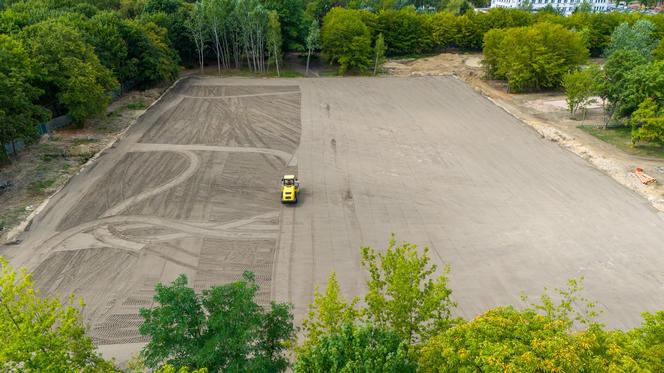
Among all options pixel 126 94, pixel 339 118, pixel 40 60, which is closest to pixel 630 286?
pixel 339 118

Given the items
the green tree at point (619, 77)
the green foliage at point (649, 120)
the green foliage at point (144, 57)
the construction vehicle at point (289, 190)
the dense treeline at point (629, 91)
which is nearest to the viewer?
the construction vehicle at point (289, 190)

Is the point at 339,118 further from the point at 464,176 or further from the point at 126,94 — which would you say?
the point at 126,94

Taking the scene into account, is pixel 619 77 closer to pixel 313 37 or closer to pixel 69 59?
pixel 313 37

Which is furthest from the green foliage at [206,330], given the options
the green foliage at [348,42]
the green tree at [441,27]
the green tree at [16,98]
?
the green tree at [441,27]

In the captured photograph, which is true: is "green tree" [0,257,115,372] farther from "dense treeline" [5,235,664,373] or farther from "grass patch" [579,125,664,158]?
"grass patch" [579,125,664,158]

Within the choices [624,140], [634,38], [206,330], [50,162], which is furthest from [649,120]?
[50,162]

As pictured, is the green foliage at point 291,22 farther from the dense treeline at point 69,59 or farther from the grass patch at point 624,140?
the grass patch at point 624,140
